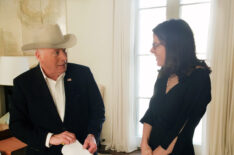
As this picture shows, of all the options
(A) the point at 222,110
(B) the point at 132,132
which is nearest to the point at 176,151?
(A) the point at 222,110

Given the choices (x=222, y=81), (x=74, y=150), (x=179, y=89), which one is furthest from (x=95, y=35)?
(x=74, y=150)

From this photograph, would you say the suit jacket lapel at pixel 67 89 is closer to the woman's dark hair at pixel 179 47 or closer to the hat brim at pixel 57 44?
the hat brim at pixel 57 44

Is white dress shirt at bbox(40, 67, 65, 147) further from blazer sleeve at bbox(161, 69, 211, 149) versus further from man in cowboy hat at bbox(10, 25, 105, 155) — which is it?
blazer sleeve at bbox(161, 69, 211, 149)

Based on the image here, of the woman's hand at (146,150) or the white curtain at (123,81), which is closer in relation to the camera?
the woman's hand at (146,150)

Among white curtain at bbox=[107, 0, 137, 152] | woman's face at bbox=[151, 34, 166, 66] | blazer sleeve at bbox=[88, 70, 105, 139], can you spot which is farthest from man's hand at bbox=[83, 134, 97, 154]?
white curtain at bbox=[107, 0, 137, 152]

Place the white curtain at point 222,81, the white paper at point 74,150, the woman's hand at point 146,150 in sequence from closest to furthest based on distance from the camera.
A: the white paper at point 74,150 → the woman's hand at point 146,150 → the white curtain at point 222,81

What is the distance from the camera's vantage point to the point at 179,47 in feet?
3.33

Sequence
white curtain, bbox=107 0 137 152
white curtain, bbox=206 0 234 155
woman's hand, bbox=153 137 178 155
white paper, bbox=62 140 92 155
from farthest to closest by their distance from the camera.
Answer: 1. white curtain, bbox=107 0 137 152
2. white curtain, bbox=206 0 234 155
3. woman's hand, bbox=153 137 178 155
4. white paper, bbox=62 140 92 155

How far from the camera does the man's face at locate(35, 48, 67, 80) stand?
1.02 metres

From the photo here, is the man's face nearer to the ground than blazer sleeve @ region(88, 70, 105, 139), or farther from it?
farther from it

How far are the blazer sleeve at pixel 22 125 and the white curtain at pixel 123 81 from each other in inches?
66.0

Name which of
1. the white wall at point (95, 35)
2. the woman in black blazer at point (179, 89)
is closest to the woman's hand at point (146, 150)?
the woman in black blazer at point (179, 89)

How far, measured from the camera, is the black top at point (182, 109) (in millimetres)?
980

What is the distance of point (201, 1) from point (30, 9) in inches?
107
